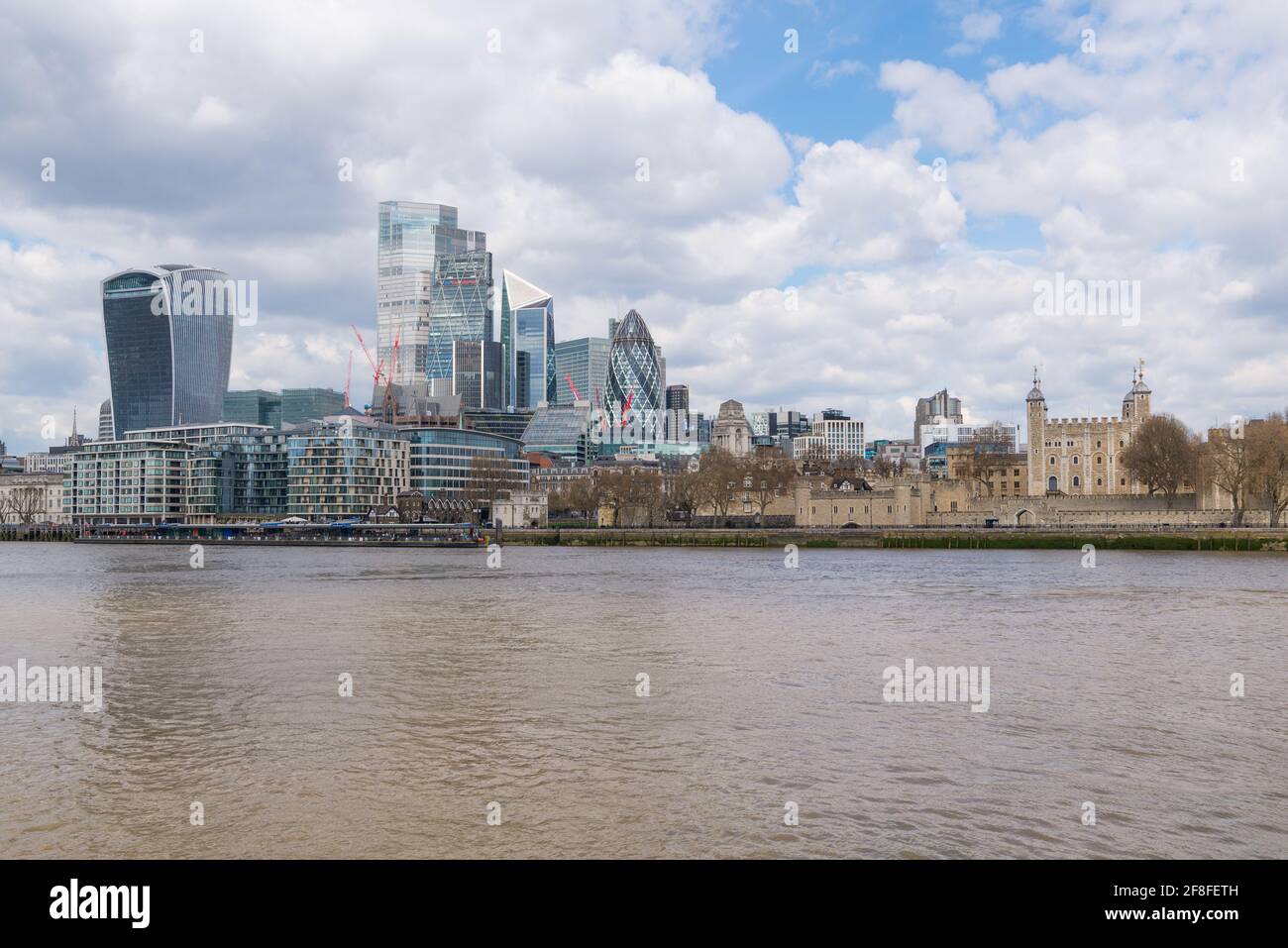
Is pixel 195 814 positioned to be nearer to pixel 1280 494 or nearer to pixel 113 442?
pixel 1280 494

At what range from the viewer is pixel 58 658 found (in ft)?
89.6

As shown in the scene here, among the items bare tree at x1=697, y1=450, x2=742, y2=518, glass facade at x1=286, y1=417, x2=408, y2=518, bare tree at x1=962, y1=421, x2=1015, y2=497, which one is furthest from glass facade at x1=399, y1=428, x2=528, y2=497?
bare tree at x1=962, y1=421, x2=1015, y2=497

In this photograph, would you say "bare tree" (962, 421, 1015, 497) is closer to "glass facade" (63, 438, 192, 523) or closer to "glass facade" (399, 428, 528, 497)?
"glass facade" (399, 428, 528, 497)

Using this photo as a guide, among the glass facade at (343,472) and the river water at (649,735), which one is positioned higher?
the glass facade at (343,472)

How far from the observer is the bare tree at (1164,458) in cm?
10138

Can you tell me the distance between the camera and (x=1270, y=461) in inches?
3455

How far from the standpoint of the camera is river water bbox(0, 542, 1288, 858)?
12.7 metres

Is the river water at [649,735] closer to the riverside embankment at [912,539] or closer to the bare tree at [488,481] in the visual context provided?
the riverside embankment at [912,539]

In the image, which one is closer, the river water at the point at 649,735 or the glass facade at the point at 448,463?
the river water at the point at 649,735

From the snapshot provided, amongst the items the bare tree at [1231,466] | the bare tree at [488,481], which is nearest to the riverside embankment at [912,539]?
the bare tree at [1231,466]

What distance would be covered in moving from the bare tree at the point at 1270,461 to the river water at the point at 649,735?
58101 millimetres
